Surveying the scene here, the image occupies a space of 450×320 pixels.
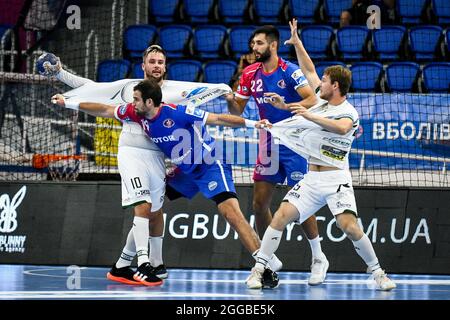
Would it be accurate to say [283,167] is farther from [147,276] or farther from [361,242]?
[147,276]

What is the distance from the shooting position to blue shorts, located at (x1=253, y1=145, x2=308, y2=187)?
38.4ft

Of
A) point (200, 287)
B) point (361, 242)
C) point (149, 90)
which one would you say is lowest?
point (200, 287)

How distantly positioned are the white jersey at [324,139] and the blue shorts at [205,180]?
0.80m

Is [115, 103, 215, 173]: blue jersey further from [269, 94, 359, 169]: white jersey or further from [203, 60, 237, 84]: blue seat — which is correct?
[203, 60, 237, 84]: blue seat

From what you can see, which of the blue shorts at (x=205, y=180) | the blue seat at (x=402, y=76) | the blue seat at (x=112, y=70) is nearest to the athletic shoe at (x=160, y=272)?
the blue shorts at (x=205, y=180)

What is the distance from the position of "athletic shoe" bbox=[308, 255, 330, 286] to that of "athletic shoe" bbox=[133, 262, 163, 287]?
66.7 inches

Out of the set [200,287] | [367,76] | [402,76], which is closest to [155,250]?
[200,287]

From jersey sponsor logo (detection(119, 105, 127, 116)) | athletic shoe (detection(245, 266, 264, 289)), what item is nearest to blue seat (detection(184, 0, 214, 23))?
jersey sponsor logo (detection(119, 105, 127, 116))

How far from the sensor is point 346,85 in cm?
1073

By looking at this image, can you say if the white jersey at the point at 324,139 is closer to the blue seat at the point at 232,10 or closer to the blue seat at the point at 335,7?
the blue seat at the point at 335,7

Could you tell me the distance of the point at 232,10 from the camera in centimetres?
2031

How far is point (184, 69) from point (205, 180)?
7.26 meters

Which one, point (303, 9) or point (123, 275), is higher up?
point (303, 9)
